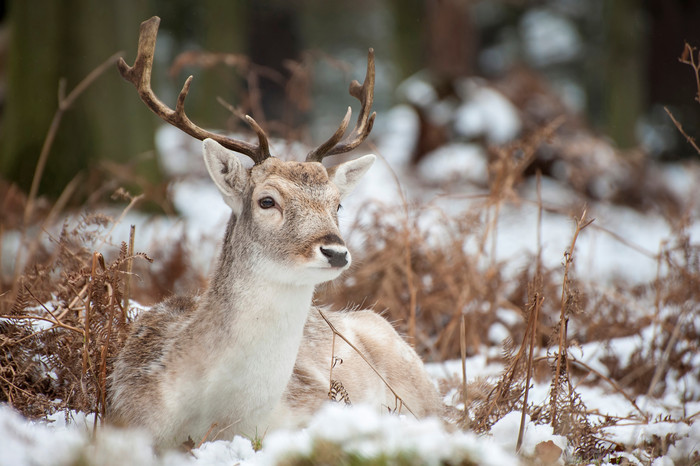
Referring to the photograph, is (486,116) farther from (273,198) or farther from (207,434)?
(207,434)

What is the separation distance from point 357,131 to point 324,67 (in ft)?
83.9

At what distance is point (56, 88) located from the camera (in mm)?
8969

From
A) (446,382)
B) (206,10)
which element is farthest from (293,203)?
(206,10)

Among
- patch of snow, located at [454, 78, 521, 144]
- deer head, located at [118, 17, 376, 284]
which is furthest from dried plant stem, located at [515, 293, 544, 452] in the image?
patch of snow, located at [454, 78, 521, 144]

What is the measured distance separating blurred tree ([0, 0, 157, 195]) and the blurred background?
0.02 m

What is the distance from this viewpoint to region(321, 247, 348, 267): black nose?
11.3 ft

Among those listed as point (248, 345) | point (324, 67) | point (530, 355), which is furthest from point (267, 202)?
point (324, 67)

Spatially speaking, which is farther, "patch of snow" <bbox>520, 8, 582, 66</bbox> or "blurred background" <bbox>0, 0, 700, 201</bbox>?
"patch of snow" <bbox>520, 8, 582, 66</bbox>

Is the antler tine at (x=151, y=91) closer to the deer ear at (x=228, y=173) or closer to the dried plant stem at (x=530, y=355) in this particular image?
the deer ear at (x=228, y=173)

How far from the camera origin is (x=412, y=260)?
644 cm

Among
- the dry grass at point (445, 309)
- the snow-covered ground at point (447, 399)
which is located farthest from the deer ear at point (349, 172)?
the dry grass at point (445, 309)

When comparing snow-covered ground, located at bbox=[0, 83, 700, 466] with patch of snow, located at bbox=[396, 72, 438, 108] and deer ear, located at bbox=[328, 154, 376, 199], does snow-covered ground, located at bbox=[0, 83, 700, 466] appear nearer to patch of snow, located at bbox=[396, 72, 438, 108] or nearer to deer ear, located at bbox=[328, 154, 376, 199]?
deer ear, located at bbox=[328, 154, 376, 199]

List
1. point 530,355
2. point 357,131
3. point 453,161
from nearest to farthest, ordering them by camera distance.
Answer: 1. point 530,355
2. point 357,131
3. point 453,161

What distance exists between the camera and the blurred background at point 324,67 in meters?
8.82
